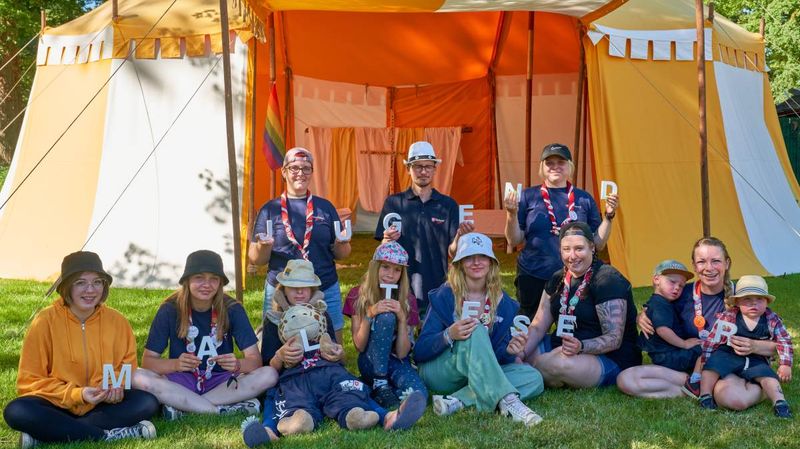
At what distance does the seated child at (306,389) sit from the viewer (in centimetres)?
347

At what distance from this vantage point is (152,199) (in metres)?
7.15

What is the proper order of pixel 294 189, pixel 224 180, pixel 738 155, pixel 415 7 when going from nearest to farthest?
pixel 294 189 → pixel 415 7 → pixel 224 180 → pixel 738 155

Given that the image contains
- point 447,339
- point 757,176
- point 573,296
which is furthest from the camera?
point 757,176

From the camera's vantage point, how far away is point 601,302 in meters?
4.09

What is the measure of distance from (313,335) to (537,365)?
1197 mm

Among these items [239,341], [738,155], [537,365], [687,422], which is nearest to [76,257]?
[239,341]

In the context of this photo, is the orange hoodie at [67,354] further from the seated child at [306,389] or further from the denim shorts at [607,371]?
the denim shorts at [607,371]

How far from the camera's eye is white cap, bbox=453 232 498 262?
3.99 metres

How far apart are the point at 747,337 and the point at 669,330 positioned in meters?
0.38

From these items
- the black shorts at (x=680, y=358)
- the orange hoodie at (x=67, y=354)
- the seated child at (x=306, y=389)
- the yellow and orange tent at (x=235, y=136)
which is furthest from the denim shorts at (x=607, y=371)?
the yellow and orange tent at (x=235, y=136)

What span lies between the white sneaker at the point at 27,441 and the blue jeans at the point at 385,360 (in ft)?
4.98

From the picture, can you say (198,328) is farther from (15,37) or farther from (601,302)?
(15,37)

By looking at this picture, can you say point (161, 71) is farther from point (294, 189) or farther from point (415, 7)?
point (294, 189)

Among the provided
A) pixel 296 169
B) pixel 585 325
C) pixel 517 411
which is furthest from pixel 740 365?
pixel 296 169
